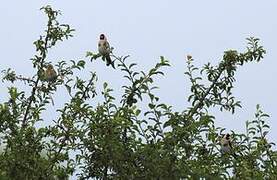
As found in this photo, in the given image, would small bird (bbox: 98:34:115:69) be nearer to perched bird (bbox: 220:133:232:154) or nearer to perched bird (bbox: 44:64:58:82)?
perched bird (bbox: 44:64:58:82)

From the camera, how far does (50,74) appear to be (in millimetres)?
6914

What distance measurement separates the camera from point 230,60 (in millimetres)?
6172

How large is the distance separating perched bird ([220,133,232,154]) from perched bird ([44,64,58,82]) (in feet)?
7.91

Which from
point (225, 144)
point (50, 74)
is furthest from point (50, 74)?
point (225, 144)

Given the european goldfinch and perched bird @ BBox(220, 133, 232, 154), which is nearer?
perched bird @ BBox(220, 133, 232, 154)

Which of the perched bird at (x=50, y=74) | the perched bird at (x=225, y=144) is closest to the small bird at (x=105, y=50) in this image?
the perched bird at (x=50, y=74)

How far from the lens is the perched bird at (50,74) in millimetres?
6871

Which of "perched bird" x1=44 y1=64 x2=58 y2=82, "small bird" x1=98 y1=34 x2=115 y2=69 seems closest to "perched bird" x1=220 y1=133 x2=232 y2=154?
"small bird" x1=98 y1=34 x2=115 y2=69

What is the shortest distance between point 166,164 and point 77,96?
5.17 feet

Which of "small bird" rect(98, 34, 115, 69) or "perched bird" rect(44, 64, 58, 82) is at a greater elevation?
"perched bird" rect(44, 64, 58, 82)

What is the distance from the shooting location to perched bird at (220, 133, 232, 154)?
5.63 m

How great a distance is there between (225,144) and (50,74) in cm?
254

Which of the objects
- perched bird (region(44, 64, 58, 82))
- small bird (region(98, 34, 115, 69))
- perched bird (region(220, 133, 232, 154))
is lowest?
perched bird (region(220, 133, 232, 154))

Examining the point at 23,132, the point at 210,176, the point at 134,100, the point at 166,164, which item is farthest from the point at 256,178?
the point at 23,132
